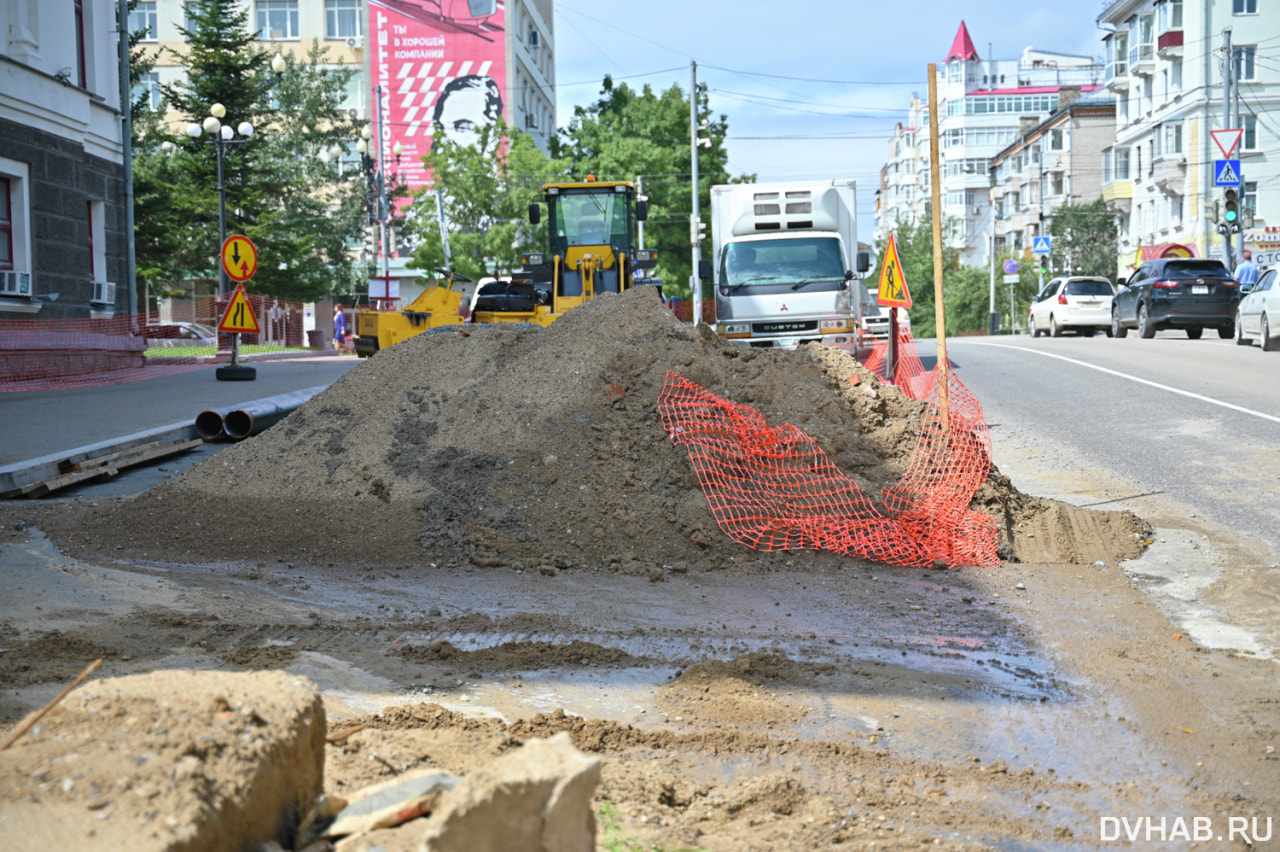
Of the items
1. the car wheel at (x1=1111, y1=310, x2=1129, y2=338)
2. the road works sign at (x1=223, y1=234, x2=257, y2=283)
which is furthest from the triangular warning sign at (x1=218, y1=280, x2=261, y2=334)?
the car wheel at (x1=1111, y1=310, x2=1129, y2=338)

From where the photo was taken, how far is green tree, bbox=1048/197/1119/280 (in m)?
72.4

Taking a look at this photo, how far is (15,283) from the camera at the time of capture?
800 inches

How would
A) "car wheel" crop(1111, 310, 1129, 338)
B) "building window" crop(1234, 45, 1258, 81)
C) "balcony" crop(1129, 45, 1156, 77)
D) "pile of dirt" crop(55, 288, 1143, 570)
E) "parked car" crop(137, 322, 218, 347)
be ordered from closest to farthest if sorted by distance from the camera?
1. "pile of dirt" crop(55, 288, 1143, 570)
2. "car wheel" crop(1111, 310, 1129, 338)
3. "parked car" crop(137, 322, 218, 347)
4. "building window" crop(1234, 45, 1258, 81)
5. "balcony" crop(1129, 45, 1156, 77)

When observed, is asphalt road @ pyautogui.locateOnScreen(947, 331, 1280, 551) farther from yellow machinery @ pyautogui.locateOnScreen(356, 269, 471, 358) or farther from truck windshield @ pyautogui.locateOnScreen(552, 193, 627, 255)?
yellow machinery @ pyautogui.locateOnScreen(356, 269, 471, 358)

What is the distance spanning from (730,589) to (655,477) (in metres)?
1.63

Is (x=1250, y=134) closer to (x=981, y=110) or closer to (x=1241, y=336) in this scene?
(x=1241, y=336)

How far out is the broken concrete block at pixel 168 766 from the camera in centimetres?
226

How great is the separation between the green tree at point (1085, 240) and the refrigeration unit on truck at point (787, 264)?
58.4m

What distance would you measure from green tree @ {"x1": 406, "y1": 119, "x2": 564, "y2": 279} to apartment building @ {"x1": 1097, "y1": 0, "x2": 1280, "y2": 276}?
32.4 meters

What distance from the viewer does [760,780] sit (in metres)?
3.69

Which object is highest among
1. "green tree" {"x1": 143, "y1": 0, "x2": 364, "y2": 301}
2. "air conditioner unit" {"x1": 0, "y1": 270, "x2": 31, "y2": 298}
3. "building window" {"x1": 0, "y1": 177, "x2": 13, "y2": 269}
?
"green tree" {"x1": 143, "y1": 0, "x2": 364, "y2": 301}

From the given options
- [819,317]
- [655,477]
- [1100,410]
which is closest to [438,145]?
[819,317]

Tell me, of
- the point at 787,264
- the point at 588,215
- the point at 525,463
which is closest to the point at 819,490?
the point at 525,463

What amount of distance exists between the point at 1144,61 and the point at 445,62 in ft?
132
